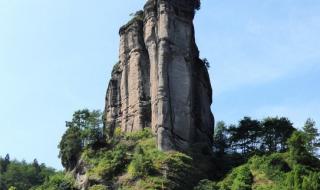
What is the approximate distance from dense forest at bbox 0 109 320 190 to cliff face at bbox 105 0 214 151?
Result: 5.80 feet

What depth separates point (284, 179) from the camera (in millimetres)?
63781

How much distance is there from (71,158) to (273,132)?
20.1m

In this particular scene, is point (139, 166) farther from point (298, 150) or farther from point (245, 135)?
point (245, 135)

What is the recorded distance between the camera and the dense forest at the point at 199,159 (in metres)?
64.3

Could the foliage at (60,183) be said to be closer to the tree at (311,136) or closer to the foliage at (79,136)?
the foliage at (79,136)

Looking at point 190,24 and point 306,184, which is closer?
point 306,184

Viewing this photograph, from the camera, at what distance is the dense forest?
211 ft

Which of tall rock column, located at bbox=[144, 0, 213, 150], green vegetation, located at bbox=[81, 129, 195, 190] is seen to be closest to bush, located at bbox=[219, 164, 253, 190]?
green vegetation, located at bbox=[81, 129, 195, 190]

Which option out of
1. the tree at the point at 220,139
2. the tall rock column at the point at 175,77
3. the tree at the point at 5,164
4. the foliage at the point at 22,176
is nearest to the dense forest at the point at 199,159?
→ the tree at the point at 220,139

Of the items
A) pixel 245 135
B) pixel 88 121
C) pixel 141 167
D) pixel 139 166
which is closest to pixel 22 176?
pixel 88 121

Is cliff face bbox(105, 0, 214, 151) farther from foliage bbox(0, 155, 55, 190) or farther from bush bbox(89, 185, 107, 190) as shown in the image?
foliage bbox(0, 155, 55, 190)

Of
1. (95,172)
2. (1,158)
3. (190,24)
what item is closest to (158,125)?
(95,172)

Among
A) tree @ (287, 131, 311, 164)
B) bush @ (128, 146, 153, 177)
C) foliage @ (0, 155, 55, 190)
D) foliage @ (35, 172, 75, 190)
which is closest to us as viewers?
bush @ (128, 146, 153, 177)

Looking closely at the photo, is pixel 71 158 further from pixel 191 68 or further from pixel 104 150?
pixel 191 68
